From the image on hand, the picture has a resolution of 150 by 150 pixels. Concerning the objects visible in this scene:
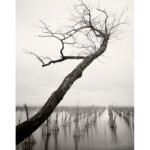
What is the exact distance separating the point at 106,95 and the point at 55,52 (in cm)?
39

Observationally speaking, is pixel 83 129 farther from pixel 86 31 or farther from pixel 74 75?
pixel 86 31

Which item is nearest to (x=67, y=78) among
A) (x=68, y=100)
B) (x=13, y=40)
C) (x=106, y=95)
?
(x=68, y=100)

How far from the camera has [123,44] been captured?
1.93m

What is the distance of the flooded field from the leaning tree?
4 cm

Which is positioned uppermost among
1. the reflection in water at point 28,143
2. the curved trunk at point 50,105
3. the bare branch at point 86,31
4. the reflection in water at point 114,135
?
the bare branch at point 86,31

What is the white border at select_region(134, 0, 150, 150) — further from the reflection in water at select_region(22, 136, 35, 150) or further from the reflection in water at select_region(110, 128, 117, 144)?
the reflection in water at select_region(22, 136, 35, 150)

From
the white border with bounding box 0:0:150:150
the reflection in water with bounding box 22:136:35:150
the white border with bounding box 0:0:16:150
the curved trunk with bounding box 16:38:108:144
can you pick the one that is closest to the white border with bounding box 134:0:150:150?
the white border with bounding box 0:0:150:150

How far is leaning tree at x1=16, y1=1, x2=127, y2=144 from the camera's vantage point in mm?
1897

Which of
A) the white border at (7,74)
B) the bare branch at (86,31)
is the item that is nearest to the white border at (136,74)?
the white border at (7,74)

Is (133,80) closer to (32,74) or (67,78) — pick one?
(67,78)

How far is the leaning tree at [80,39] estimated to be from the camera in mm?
1897

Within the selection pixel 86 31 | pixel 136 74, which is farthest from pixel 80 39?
pixel 136 74

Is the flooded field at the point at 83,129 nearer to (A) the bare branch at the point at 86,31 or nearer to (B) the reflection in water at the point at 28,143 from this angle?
(B) the reflection in water at the point at 28,143

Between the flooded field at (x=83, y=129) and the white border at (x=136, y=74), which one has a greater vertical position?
the white border at (x=136, y=74)
